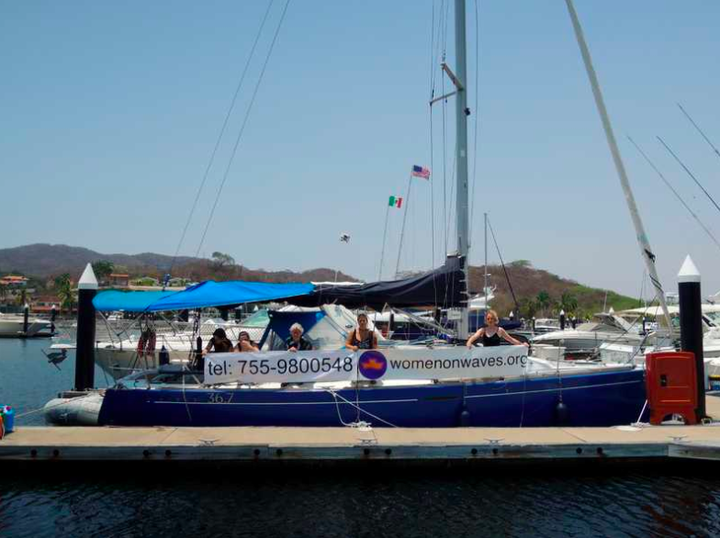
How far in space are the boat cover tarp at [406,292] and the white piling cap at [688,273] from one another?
4.08m

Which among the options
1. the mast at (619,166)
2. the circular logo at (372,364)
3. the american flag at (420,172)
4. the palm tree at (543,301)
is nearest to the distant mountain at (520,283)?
the palm tree at (543,301)

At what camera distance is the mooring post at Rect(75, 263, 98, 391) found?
13.7m

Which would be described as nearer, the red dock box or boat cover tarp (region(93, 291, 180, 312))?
the red dock box

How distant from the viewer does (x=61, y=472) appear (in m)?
10.6

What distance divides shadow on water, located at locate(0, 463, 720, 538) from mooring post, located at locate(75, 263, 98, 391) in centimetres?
381

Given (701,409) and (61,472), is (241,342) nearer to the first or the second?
(61,472)

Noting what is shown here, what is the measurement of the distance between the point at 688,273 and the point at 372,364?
6081mm

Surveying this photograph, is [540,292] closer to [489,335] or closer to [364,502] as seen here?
[489,335]

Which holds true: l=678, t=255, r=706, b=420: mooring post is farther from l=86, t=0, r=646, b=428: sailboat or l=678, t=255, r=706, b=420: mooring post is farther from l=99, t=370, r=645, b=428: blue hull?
l=99, t=370, r=645, b=428: blue hull

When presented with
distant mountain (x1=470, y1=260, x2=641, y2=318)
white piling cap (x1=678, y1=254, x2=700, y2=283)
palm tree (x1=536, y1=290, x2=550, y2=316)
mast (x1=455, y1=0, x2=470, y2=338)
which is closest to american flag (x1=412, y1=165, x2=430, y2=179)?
mast (x1=455, y1=0, x2=470, y2=338)

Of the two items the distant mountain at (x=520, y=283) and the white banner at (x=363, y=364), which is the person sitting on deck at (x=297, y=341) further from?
the distant mountain at (x=520, y=283)

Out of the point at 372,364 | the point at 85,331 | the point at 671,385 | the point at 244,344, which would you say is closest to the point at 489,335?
the point at 372,364

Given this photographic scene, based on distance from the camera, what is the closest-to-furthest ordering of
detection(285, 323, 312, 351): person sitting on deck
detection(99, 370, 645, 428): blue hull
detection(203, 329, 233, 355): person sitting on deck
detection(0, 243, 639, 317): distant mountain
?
detection(99, 370, 645, 428): blue hull → detection(285, 323, 312, 351): person sitting on deck → detection(203, 329, 233, 355): person sitting on deck → detection(0, 243, 639, 317): distant mountain

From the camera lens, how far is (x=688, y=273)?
12.1 m
